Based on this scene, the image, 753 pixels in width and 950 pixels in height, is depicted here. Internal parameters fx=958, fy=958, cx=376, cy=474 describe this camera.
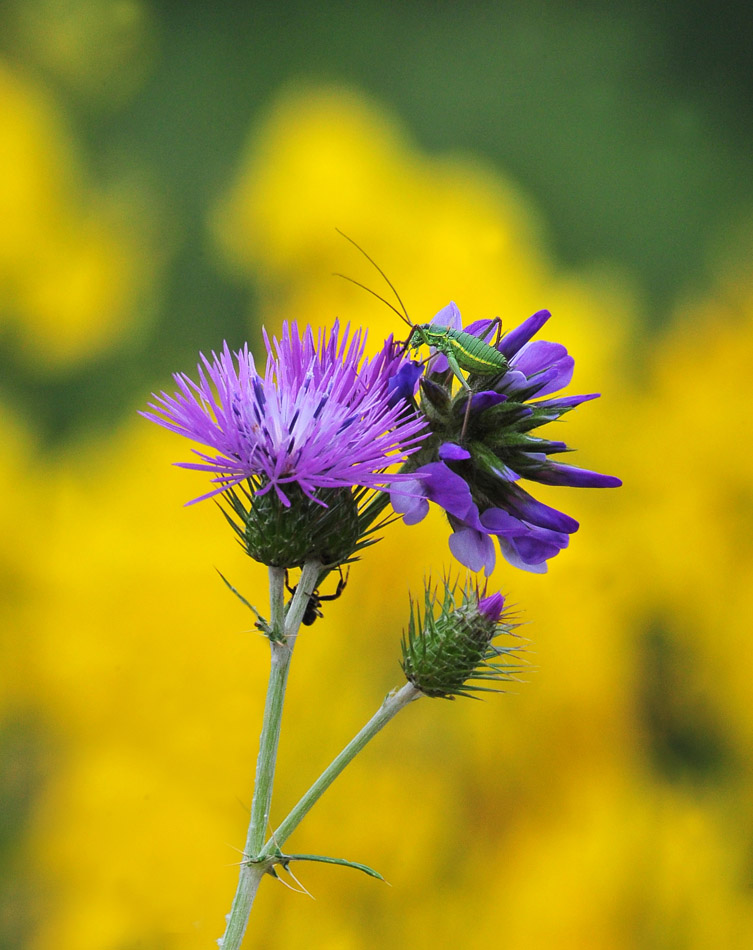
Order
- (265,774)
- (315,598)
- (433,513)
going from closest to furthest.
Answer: (265,774), (315,598), (433,513)

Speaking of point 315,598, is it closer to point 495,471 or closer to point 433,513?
point 495,471

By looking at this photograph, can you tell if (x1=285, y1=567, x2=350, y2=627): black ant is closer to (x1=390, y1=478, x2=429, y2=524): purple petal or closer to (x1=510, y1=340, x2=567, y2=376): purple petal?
(x1=390, y1=478, x2=429, y2=524): purple petal

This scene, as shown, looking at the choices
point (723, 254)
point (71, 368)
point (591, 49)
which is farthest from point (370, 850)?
point (591, 49)

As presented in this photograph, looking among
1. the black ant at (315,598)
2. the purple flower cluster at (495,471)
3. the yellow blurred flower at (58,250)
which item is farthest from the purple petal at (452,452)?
the yellow blurred flower at (58,250)

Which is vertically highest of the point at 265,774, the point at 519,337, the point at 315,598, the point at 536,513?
the point at 519,337

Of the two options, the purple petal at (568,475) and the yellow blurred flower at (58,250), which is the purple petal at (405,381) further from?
A: the yellow blurred flower at (58,250)

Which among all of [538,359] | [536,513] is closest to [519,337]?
[538,359]

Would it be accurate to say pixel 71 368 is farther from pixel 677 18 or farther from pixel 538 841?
pixel 677 18
